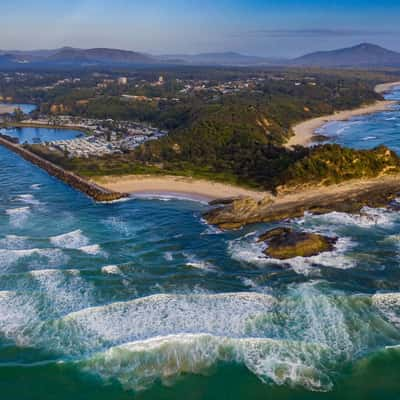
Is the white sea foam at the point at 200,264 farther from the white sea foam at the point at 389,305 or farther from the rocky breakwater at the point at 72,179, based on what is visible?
the rocky breakwater at the point at 72,179

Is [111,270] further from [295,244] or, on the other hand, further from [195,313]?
[295,244]

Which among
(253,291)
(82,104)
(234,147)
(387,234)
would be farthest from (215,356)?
(82,104)

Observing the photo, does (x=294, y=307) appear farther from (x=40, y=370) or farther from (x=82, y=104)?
(x=82, y=104)

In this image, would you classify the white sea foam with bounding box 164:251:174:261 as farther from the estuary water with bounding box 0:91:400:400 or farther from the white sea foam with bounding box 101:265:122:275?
the white sea foam with bounding box 101:265:122:275

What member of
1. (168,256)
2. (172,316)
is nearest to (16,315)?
(172,316)

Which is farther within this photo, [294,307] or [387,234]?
[387,234]

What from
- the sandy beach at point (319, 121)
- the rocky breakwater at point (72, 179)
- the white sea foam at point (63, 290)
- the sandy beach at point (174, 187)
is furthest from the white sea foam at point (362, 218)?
the sandy beach at point (319, 121)

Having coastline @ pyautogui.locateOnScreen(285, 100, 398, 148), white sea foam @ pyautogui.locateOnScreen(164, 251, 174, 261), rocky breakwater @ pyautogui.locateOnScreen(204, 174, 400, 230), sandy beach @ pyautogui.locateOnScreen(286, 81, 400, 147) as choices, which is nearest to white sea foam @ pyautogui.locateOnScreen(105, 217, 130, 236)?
white sea foam @ pyautogui.locateOnScreen(164, 251, 174, 261)
